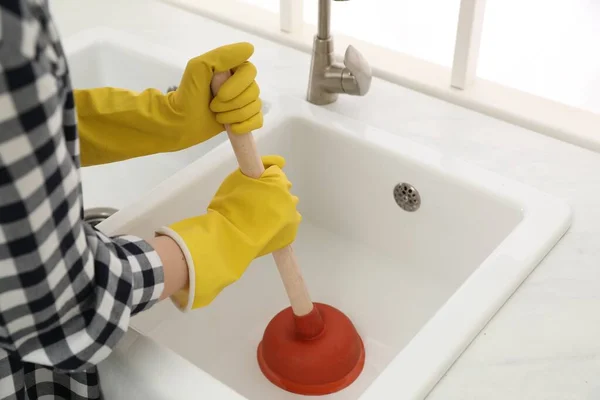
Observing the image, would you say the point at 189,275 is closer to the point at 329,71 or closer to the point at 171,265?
the point at 171,265

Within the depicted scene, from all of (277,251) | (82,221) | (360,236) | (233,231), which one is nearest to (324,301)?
(360,236)

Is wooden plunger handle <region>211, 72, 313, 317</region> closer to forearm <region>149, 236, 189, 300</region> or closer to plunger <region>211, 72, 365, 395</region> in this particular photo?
plunger <region>211, 72, 365, 395</region>

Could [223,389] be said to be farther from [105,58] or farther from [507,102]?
[105,58]

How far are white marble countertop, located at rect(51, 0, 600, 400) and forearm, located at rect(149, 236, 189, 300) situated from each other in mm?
241

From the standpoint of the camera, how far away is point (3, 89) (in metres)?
0.43

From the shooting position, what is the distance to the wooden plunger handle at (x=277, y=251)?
28.9 inches

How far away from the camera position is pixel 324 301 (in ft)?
3.22

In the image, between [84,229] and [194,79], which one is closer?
[84,229]

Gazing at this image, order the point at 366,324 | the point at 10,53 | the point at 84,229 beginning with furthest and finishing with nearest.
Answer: the point at 366,324
the point at 84,229
the point at 10,53

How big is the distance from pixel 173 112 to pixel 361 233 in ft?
1.21

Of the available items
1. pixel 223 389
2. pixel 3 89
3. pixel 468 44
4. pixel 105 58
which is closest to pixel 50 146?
pixel 3 89

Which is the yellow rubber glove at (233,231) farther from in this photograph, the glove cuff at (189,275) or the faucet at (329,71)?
the faucet at (329,71)

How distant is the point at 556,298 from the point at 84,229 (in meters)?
0.46

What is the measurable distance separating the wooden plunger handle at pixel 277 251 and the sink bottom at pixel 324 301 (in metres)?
0.12
